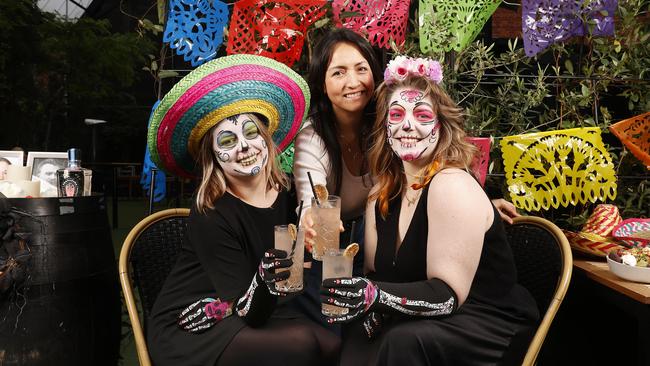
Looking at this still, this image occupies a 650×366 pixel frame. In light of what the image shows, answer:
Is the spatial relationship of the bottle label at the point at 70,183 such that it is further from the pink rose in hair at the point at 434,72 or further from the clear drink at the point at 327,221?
the pink rose in hair at the point at 434,72

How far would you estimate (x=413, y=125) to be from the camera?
1.78m

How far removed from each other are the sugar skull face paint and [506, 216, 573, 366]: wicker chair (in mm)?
650

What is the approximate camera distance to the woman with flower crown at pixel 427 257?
154 cm

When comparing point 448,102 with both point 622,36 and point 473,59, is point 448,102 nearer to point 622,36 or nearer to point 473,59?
point 473,59

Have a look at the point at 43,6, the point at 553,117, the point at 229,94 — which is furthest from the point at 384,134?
the point at 43,6

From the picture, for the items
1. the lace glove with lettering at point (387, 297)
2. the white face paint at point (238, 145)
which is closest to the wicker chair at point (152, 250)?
the white face paint at point (238, 145)

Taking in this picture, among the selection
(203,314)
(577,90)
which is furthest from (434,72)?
(577,90)

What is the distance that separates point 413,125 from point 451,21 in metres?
0.95

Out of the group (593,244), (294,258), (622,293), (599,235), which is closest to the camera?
(294,258)

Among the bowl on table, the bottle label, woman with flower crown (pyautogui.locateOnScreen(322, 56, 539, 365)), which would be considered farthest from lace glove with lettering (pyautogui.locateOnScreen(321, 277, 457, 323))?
the bottle label

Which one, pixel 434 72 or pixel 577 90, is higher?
pixel 577 90

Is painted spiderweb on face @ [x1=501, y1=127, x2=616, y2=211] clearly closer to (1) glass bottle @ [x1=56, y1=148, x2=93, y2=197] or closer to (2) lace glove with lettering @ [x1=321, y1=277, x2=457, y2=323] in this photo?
(2) lace glove with lettering @ [x1=321, y1=277, x2=457, y2=323]

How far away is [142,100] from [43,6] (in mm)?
3265

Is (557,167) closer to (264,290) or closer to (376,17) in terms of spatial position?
(376,17)
